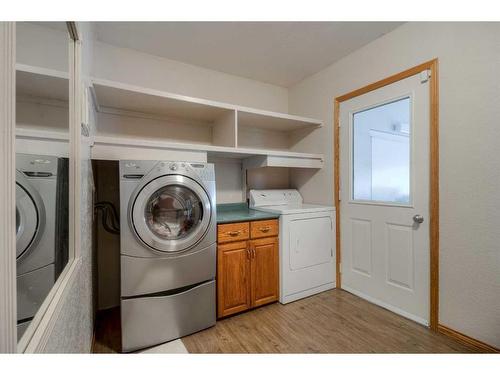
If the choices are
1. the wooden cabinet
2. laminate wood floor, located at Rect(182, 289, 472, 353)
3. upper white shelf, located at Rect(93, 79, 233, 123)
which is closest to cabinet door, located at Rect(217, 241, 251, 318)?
the wooden cabinet

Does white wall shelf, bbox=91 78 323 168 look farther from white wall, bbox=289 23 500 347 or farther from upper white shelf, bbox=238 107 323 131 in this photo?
white wall, bbox=289 23 500 347

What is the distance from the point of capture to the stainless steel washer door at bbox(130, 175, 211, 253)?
1.58 meters

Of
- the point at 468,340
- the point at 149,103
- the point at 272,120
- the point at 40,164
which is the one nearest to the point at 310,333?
the point at 468,340

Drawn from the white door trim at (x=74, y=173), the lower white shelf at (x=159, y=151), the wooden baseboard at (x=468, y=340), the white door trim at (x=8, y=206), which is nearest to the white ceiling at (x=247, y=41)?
the lower white shelf at (x=159, y=151)

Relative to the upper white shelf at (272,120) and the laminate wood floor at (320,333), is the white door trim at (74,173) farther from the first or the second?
the upper white shelf at (272,120)

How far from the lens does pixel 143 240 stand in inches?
62.3

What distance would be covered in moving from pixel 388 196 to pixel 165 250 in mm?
1983

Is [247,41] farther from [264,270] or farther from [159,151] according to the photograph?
[264,270]

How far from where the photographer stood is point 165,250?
1.64 metres

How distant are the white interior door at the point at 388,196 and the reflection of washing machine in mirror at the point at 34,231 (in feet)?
7.64
